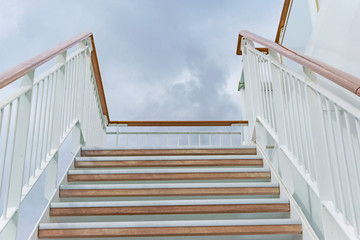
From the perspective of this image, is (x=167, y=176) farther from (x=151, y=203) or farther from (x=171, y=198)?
(x=151, y=203)

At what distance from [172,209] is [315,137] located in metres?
0.86

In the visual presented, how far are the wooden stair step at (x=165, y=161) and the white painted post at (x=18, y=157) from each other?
37.6 inches

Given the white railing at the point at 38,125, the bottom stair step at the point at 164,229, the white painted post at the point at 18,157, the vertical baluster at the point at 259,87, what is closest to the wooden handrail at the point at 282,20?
the vertical baluster at the point at 259,87

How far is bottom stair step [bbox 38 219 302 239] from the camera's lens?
1.71 metres

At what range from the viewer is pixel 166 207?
1.94 meters

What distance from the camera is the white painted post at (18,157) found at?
1.49 m

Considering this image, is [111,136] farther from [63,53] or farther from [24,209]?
[24,209]

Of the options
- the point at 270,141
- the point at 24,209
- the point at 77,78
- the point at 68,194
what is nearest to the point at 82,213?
the point at 68,194

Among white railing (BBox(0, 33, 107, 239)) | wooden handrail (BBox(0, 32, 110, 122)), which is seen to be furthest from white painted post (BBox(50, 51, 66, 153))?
wooden handrail (BBox(0, 32, 110, 122))

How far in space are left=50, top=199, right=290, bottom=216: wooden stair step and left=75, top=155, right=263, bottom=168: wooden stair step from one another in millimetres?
592

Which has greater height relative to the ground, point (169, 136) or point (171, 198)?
point (169, 136)

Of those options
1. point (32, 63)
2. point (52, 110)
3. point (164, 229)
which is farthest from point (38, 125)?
point (164, 229)

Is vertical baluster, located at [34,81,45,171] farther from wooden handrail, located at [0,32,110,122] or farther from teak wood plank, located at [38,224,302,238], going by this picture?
teak wood plank, located at [38,224,302,238]

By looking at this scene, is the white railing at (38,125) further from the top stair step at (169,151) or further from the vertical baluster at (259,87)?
the vertical baluster at (259,87)
